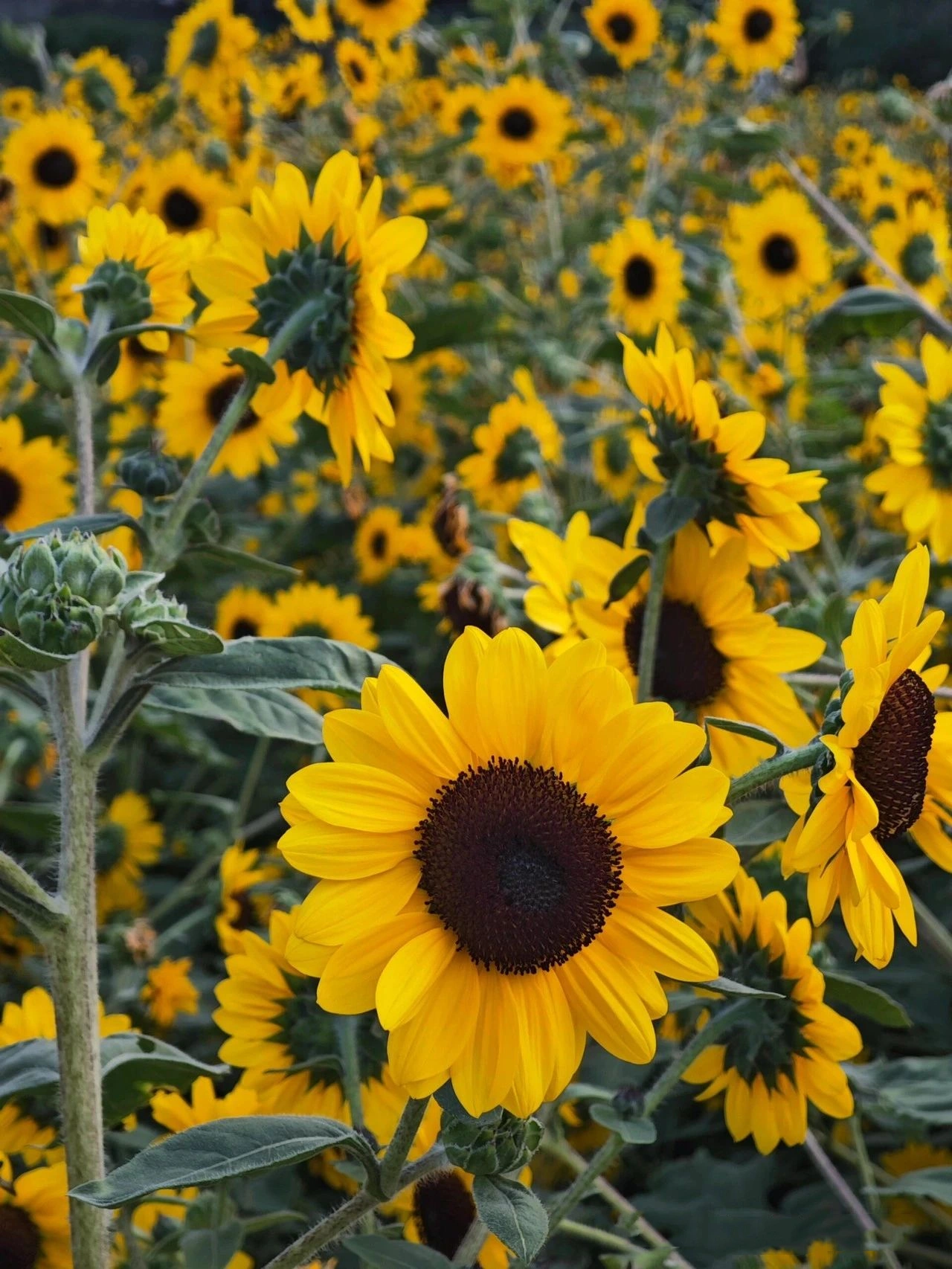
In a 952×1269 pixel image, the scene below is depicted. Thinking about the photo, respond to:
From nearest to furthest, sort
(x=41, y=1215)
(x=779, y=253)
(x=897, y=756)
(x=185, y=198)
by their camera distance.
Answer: (x=897, y=756) → (x=41, y=1215) → (x=185, y=198) → (x=779, y=253)

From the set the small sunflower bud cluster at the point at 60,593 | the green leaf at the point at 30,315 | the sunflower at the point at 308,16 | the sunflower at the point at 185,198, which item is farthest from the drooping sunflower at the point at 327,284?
the sunflower at the point at 308,16

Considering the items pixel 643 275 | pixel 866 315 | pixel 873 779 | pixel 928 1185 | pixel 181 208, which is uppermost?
pixel 181 208

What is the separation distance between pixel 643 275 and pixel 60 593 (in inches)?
96.2

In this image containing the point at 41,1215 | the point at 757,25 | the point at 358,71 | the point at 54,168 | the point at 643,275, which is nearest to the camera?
the point at 41,1215

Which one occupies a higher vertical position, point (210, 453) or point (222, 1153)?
point (210, 453)

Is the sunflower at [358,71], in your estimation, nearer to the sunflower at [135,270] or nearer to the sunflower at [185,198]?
the sunflower at [185,198]

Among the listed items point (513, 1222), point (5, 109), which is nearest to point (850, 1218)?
point (513, 1222)

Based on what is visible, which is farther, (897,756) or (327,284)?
(327,284)

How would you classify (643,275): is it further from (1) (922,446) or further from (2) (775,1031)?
(2) (775,1031)

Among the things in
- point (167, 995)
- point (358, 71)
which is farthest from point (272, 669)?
point (358, 71)

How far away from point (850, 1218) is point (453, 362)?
112 inches

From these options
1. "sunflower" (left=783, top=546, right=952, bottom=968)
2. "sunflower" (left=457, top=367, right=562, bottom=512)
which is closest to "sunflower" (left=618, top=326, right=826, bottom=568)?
"sunflower" (left=783, top=546, right=952, bottom=968)

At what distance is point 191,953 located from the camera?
6.84ft

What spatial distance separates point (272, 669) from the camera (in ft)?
2.89
